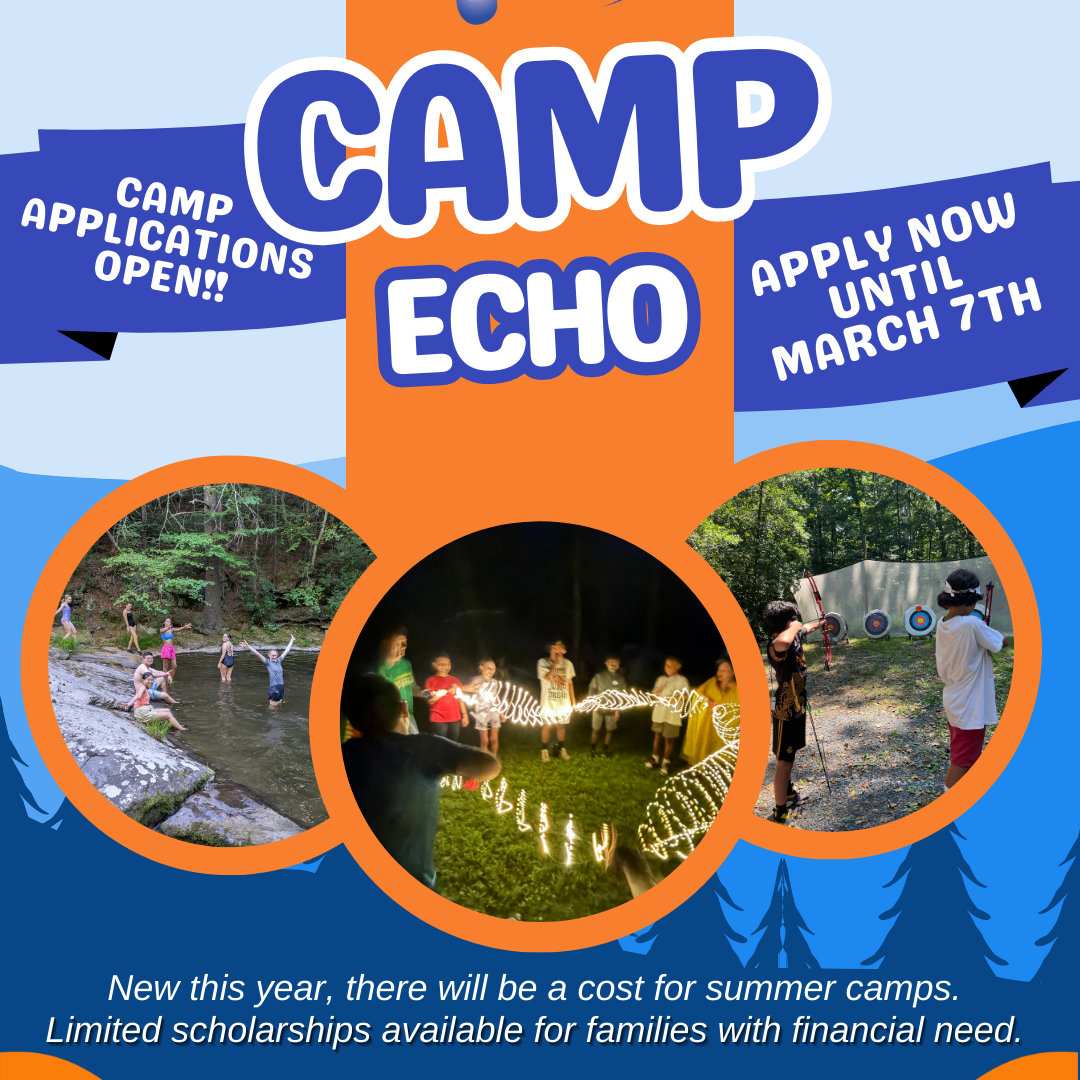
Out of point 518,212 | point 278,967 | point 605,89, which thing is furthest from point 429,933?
point 605,89

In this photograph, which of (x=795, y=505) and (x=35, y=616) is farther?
(x=795, y=505)

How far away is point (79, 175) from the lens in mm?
3621

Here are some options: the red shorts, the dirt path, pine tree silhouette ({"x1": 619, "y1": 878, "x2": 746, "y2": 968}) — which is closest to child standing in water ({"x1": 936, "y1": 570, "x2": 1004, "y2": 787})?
the red shorts

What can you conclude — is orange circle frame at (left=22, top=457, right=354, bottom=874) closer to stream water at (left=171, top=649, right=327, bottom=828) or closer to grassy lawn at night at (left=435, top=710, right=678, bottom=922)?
stream water at (left=171, top=649, right=327, bottom=828)

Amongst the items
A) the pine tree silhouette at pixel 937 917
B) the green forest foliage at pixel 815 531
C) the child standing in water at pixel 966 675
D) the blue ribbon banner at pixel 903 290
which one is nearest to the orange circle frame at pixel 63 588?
the green forest foliage at pixel 815 531

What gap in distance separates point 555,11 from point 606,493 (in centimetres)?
259

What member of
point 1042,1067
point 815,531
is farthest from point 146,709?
point 1042,1067

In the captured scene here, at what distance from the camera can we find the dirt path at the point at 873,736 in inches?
157

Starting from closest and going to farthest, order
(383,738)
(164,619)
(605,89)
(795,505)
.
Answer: (605,89) → (383,738) → (795,505) → (164,619)

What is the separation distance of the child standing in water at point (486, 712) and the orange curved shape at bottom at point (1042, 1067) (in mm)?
3264

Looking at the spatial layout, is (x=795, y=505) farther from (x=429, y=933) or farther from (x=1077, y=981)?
(x=429, y=933)

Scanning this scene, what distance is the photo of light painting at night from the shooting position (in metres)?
3.59

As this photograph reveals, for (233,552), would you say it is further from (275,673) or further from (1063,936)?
(1063,936)

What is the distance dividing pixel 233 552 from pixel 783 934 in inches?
193
